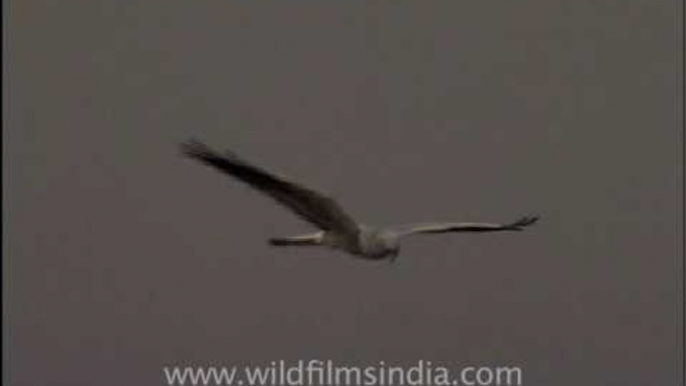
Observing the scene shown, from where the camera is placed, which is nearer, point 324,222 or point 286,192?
point 286,192

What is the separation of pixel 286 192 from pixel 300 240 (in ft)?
4.25

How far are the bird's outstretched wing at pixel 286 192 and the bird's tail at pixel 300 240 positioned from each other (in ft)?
0.64

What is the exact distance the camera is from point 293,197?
14414 mm

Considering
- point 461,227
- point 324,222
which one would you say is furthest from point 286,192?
point 461,227

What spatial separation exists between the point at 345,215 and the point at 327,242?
43cm

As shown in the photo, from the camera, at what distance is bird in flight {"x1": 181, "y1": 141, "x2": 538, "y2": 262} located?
13766mm

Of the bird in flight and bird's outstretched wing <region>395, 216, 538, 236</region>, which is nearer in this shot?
the bird in flight

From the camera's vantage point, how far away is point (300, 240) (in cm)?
1551

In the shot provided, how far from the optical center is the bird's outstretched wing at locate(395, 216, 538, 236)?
637 inches

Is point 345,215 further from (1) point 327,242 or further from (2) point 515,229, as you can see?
(2) point 515,229

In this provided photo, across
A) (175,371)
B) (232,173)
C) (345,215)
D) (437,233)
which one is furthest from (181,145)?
(175,371)

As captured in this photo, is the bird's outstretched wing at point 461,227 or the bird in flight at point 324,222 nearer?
the bird in flight at point 324,222

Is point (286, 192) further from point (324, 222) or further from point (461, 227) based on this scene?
point (461, 227)

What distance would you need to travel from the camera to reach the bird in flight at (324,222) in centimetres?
1377
